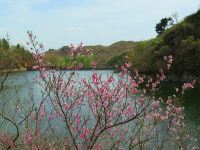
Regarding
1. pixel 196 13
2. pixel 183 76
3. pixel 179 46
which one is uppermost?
pixel 196 13

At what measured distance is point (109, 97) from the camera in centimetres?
692

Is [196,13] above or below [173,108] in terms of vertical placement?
above

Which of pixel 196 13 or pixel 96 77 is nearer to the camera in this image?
pixel 96 77

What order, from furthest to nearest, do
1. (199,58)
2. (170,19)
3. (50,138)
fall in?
(170,19) < (199,58) < (50,138)

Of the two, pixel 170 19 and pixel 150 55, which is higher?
pixel 170 19

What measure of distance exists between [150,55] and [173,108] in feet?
243

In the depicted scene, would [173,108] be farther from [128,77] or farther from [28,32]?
[28,32]

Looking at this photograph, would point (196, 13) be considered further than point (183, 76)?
Yes

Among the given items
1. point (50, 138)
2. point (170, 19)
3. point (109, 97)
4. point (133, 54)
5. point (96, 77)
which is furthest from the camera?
point (170, 19)

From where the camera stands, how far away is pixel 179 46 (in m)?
71.5

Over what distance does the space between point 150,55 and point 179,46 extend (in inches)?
511

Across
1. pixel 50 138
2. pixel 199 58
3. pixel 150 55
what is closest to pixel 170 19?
pixel 150 55

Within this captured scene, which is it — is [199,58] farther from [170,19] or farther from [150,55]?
[170,19]

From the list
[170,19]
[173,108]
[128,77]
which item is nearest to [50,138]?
[173,108]
